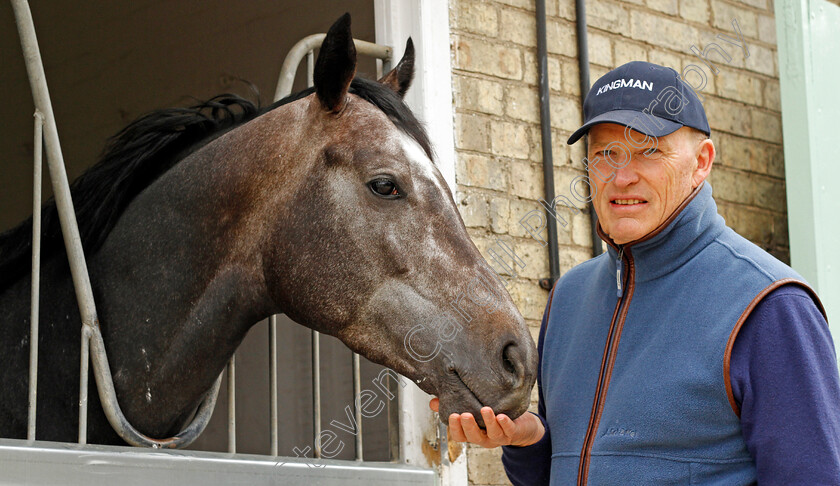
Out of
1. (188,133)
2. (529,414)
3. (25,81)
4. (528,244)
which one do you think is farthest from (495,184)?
(25,81)

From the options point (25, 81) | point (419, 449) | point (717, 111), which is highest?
point (25, 81)

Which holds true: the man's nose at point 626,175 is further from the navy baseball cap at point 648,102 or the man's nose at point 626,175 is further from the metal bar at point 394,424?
the metal bar at point 394,424

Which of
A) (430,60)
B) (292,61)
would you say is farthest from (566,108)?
(292,61)

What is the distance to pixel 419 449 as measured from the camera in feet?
9.83

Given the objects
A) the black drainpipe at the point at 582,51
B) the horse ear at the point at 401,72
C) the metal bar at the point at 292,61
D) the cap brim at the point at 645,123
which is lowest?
the cap brim at the point at 645,123

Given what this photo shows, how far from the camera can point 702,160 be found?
71.6 inches

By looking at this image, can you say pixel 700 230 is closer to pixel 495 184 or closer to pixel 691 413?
pixel 691 413

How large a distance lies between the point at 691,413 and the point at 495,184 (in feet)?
6.16

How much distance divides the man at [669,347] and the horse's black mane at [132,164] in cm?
61

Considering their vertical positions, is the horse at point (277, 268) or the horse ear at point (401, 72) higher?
the horse ear at point (401, 72)

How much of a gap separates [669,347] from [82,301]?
1.32m

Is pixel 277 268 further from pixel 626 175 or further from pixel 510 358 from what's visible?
pixel 626 175

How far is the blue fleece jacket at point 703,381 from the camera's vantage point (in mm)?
1484

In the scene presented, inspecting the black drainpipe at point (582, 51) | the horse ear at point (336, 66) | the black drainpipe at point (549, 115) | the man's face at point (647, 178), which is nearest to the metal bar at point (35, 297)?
the horse ear at point (336, 66)
